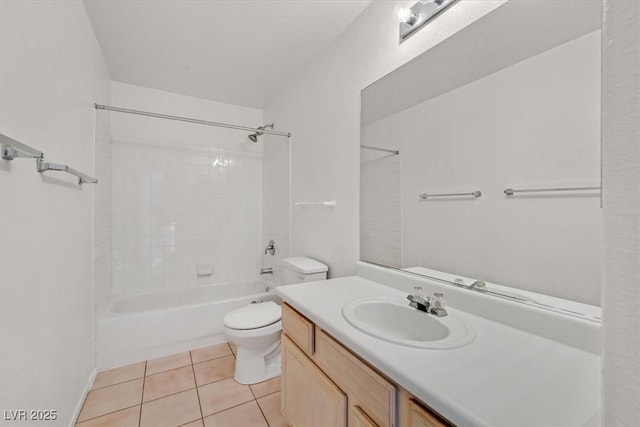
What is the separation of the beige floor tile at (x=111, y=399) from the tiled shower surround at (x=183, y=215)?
1.01 m

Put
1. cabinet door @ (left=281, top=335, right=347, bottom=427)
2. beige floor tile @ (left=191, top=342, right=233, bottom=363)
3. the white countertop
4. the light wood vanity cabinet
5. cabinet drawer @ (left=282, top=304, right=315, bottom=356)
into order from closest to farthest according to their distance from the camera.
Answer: the white countertop < the light wood vanity cabinet < cabinet door @ (left=281, top=335, right=347, bottom=427) < cabinet drawer @ (left=282, top=304, right=315, bottom=356) < beige floor tile @ (left=191, top=342, right=233, bottom=363)

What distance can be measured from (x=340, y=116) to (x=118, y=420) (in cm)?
221

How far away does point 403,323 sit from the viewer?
1.15 metres

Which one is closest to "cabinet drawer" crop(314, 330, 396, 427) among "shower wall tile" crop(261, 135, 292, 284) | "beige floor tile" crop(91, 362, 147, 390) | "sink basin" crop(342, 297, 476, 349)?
"sink basin" crop(342, 297, 476, 349)

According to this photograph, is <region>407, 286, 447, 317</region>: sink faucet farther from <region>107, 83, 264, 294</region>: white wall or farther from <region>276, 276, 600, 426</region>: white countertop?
<region>107, 83, 264, 294</region>: white wall

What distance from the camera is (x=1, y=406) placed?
803 millimetres

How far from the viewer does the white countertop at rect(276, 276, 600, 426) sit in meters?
0.55

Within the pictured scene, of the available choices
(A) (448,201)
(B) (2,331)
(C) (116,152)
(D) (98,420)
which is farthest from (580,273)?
(C) (116,152)

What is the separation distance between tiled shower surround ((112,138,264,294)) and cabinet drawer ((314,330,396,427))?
2.21m

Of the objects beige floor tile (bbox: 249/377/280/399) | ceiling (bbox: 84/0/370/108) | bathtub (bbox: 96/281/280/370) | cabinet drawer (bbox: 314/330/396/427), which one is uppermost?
ceiling (bbox: 84/0/370/108)

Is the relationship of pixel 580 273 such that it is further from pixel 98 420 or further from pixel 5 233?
pixel 98 420

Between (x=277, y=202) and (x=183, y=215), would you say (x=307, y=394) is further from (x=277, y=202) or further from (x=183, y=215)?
(x=183, y=215)

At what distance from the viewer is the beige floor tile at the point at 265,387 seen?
177 cm

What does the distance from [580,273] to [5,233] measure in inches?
67.9
